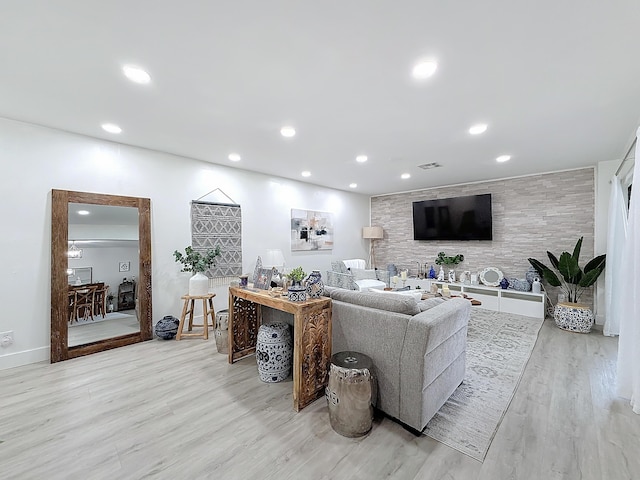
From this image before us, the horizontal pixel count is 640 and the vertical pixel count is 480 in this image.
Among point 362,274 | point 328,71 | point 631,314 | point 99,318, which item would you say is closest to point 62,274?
point 99,318

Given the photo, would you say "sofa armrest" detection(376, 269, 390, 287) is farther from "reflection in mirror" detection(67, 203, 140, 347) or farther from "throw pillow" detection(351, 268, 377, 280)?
"reflection in mirror" detection(67, 203, 140, 347)

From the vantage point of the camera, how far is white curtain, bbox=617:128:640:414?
2074 mm

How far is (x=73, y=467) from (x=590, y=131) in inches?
209

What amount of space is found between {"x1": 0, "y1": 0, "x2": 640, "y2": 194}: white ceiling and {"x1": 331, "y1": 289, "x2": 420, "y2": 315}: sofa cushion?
169 cm

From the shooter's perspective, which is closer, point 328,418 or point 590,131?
point 328,418

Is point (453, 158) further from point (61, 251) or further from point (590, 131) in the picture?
point (61, 251)

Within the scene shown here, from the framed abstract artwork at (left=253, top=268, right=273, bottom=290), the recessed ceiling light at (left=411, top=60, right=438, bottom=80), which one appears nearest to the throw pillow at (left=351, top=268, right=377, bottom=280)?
the framed abstract artwork at (left=253, top=268, right=273, bottom=290)

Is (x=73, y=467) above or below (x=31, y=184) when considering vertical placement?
below

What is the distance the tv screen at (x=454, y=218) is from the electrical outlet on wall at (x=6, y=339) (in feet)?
21.8

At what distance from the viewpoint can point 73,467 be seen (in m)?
1.57

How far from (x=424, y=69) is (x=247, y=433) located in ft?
9.32

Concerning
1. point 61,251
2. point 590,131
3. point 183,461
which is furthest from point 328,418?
point 590,131

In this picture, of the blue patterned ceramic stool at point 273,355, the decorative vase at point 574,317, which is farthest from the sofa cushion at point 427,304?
the decorative vase at point 574,317

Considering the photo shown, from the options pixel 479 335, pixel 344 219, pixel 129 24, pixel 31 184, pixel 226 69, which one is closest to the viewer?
pixel 129 24
